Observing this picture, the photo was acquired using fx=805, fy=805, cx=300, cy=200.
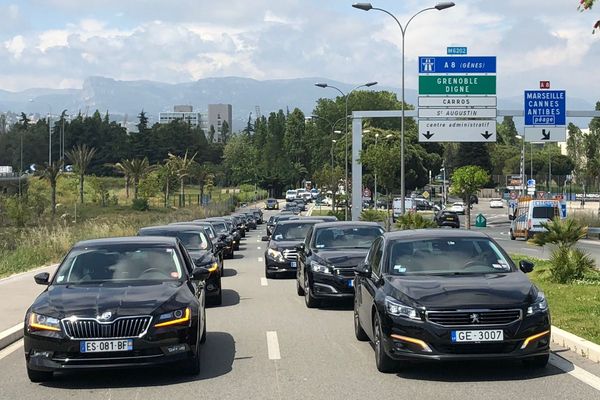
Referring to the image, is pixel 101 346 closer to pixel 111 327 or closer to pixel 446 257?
pixel 111 327

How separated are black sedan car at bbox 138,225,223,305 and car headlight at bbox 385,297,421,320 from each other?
21.4 ft

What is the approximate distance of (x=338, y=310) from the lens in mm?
14430

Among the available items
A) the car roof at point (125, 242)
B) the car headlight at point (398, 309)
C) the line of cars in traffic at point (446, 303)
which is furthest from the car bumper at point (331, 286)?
the car headlight at point (398, 309)

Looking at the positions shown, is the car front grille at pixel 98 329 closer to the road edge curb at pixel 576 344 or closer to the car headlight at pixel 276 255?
the road edge curb at pixel 576 344

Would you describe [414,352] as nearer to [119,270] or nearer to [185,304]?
[185,304]

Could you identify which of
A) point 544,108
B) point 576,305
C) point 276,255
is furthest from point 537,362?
point 544,108

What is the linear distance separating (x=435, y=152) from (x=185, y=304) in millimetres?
108208

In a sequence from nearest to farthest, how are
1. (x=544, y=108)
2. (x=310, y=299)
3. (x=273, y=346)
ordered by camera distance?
1. (x=273, y=346)
2. (x=310, y=299)
3. (x=544, y=108)

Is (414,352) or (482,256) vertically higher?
(482,256)

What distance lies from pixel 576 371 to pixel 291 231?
14547mm

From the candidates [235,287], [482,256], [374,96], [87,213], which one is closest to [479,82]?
[235,287]

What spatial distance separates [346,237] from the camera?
1608cm

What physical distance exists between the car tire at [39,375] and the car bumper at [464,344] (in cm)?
367

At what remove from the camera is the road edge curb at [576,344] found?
29.8 feet
